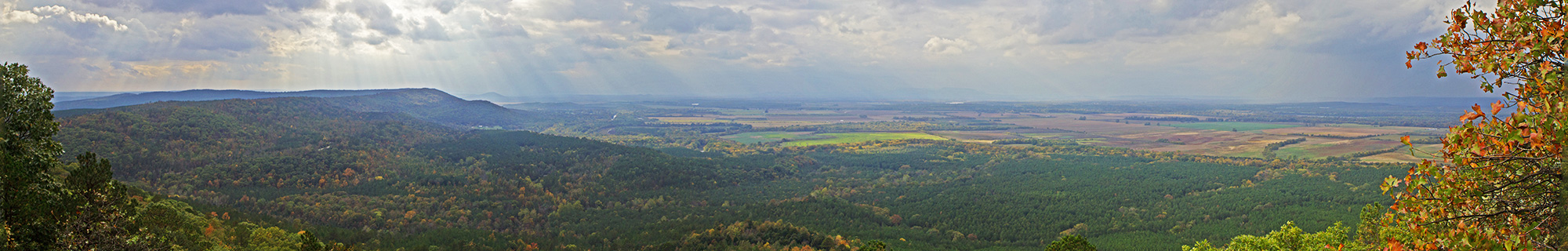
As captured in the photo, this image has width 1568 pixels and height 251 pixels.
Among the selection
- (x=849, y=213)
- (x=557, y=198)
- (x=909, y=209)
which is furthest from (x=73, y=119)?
(x=909, y=209)

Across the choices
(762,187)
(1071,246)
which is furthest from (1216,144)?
(1071,246)

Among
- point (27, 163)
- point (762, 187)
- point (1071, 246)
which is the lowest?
point (762, 187)

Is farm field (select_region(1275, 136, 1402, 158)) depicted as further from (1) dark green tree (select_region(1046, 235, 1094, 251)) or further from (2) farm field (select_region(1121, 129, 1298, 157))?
(1) dark green tree (select_region(1046, 235, 1094, 251))

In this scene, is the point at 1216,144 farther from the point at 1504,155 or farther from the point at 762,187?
the point at 1504,155

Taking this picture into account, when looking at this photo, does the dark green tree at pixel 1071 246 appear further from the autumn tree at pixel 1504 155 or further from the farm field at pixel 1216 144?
the farm field at pixel 1216 144

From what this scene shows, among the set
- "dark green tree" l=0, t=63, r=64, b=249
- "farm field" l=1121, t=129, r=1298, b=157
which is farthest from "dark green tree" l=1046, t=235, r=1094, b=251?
"farm field" l=1121, t=129, r=1298, b=157

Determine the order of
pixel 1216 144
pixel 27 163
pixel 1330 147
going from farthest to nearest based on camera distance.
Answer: pixel 1216 144
pixel 1330 147
pixel 27 163

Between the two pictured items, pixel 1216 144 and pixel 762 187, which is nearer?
pixel 762 187

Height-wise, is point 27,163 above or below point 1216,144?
above
